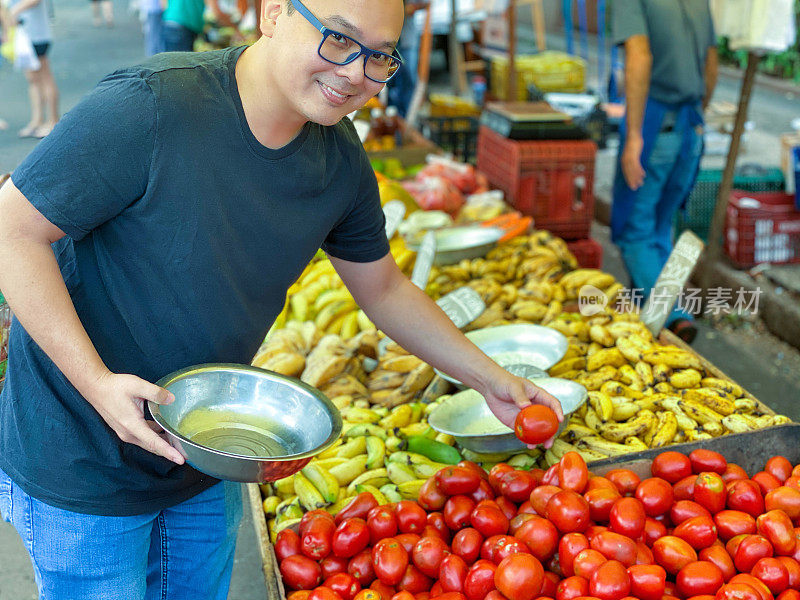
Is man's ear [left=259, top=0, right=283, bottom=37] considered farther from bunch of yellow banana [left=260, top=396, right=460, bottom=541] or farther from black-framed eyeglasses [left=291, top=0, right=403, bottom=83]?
bunch of yellow banana [left=260, top=396, right=460, bottom=541]

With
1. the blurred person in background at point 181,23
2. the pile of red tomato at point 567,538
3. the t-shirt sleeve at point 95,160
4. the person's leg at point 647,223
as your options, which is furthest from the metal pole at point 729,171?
the blurred person in background at point 181,23

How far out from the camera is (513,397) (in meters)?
1.94

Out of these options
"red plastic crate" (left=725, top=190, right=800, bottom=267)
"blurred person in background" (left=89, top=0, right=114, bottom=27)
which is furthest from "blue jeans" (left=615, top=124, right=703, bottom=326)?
"blurred person in background" (left=89, top=0, right=114, bottom=27)

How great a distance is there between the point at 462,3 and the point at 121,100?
11402mm

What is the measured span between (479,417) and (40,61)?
7655 millimetres

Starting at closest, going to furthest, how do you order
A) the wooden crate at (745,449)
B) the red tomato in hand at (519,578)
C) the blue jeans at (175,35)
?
the red tomato in hand at (519,578) < the wooden crate at (745,449) < the blue jeans at (175,35)

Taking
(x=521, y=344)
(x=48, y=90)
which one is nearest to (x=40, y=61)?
(x=48, y=90)

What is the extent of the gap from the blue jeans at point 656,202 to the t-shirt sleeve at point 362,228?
3.34 meters

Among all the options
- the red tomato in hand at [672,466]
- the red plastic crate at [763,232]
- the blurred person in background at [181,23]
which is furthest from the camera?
the blurred person in background at [181,23]

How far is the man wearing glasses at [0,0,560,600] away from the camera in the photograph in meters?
1.38

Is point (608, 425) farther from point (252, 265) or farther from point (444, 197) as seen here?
point (444, 197)

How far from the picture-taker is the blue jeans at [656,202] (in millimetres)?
4867

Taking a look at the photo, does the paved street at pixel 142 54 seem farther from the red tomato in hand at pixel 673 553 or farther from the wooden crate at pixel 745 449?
the red tomato in hand at pixel 673 553

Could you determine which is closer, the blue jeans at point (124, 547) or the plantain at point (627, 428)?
the blue jeans at point (124, 547)
